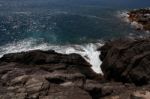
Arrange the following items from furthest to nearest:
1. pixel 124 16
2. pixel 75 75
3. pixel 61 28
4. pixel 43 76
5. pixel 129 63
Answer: pixel 124 16 → pixel 61 28 → pixel 129 63 → pixel 75 75 → pixel 43 76

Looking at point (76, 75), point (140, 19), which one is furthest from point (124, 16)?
point (76, 75)

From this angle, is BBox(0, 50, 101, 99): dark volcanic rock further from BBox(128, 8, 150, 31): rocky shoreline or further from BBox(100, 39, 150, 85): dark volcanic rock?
BBox(128, 8, 150, 31): rocky shoreline

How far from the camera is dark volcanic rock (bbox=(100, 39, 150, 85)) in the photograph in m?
41.2

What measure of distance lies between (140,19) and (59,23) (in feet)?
93.0

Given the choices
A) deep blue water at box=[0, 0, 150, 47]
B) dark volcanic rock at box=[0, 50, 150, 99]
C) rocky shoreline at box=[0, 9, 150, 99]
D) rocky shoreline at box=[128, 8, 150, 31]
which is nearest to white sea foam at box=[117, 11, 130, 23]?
rocky shoreline at box=[128, 8, 150, 31]

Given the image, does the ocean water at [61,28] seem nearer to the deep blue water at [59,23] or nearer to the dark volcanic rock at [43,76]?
the deep blue water at [59,23]

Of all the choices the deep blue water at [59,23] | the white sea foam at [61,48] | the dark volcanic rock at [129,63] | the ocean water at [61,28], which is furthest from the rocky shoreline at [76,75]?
the deep blue water at [59,23]

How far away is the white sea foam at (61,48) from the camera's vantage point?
5580cm

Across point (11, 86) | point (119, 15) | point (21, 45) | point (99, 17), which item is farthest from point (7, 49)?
point (119, 15)

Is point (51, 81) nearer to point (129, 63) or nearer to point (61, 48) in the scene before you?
point (129, 63)

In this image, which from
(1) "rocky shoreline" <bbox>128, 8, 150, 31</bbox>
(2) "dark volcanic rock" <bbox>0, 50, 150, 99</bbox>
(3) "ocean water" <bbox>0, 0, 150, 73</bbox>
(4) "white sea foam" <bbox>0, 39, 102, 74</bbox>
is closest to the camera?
(2) "dark volcanic rock" <bbox>0, 50, 150, 99</bbox>

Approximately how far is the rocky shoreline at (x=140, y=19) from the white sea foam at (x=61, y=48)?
2535 cm

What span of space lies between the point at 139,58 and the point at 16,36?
126 feet

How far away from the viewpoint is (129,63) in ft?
144
